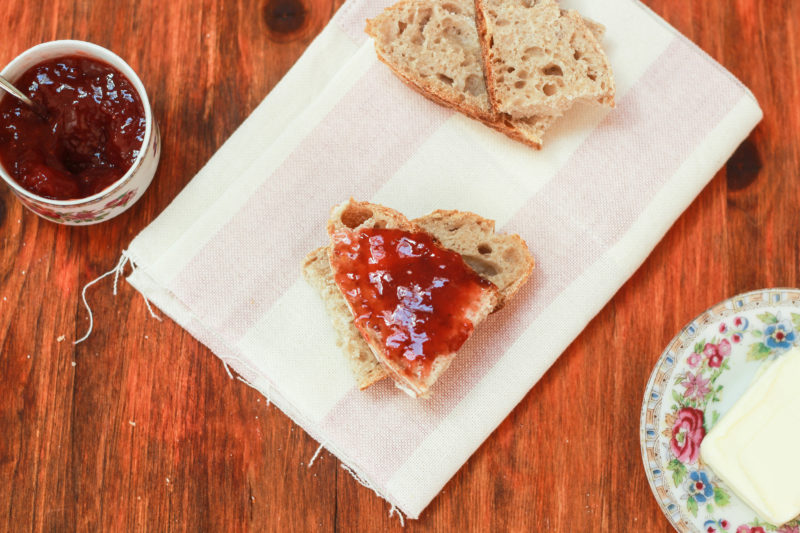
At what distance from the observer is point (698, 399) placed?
7.19 ft

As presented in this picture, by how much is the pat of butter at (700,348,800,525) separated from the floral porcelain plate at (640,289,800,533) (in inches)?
2.8

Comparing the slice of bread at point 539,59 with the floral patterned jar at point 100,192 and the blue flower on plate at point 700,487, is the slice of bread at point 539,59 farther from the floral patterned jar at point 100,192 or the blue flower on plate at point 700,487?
the blue flower on plate at point 700,487

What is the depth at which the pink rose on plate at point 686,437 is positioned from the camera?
218cm

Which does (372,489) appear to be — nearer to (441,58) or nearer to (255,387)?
(255,387)

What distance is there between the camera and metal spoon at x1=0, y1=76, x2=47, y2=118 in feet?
6.46

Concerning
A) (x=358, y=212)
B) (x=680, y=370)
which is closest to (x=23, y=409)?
(x=358, y=212)

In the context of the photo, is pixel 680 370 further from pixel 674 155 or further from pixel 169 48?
pixel 169 48

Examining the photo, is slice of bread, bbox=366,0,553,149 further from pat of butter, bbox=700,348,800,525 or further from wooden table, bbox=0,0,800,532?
pat of butter, bbox=700,348,800,525

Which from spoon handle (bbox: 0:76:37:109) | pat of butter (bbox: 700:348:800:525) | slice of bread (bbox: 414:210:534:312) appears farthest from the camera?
slice of bread (bbox: 414:210:534:312)

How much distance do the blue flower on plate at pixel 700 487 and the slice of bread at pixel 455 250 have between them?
31.2 inches

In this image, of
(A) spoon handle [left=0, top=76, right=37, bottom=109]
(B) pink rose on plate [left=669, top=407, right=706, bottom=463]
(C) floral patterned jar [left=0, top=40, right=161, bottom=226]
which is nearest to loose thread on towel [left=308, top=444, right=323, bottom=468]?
(C) floral patterned jar [left=0, top=40, right=161, bottom=226]

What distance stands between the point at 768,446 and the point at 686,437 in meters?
→ 0.23

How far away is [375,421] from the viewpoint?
224 cm

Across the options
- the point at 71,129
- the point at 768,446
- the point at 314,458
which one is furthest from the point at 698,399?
the point at 71,129
